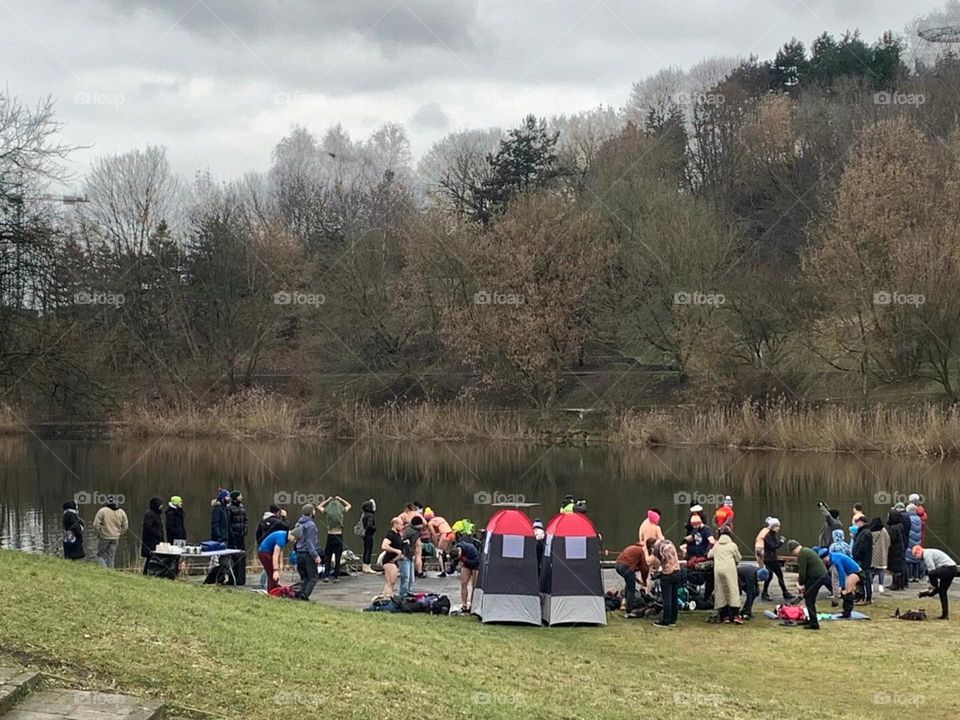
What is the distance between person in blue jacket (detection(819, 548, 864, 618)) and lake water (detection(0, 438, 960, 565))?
7.59 meters

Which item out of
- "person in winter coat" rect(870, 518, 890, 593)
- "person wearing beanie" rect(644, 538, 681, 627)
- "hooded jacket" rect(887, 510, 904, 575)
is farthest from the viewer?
"person in winter coat" rect(870, 518, 890, 593)

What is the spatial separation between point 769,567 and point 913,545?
4.13 meters

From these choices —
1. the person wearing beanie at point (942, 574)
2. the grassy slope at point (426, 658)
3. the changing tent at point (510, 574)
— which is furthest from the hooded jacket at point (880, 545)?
the changing tent at point (510, 574)

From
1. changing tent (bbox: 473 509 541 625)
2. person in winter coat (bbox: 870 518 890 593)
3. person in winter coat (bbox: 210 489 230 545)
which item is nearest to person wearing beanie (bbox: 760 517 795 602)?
person in winter coat (bbox: 870 518 890 593)

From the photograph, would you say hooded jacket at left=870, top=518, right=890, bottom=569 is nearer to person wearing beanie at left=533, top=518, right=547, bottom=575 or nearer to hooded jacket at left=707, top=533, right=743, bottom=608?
hooded jacket at left=707, top=533, right=743, bottom=608

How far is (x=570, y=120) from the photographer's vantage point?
329 feet

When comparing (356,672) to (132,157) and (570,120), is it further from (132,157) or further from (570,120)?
(570,120)

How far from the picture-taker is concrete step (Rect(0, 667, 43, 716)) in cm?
812

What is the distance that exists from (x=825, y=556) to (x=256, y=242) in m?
51.5

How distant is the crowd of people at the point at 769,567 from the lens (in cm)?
1753

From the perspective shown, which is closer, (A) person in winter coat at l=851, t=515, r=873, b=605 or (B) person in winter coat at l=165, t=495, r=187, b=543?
(A) person in winter coat at l=851, t=515, r=873, b=605

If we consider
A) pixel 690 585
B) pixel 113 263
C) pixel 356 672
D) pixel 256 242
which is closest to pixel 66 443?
pixel 113 263

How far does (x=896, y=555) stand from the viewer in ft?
68.0

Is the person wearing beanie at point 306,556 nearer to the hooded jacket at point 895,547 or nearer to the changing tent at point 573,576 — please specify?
the changing tent at point 573,576
